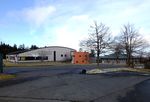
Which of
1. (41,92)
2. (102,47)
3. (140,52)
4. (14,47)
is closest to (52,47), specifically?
(14,47)

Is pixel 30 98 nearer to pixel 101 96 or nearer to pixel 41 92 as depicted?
pixel 41 92

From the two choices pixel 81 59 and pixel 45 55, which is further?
pixel 45 55

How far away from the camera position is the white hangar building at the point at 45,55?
12056 centimetres

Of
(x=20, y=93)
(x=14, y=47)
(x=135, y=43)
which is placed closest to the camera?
(x=20, y=93)

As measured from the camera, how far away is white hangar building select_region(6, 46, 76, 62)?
121m

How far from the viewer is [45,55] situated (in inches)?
4879

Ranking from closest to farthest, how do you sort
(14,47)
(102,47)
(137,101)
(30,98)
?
(137,101), (30,98), (102,47), (14,47)

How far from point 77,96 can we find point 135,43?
4310cm

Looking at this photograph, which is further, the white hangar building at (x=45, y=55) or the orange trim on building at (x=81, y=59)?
the white hangar building at (x=45, y=55)

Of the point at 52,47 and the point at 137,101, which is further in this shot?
the point at 52,47

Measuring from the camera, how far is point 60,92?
652 inches

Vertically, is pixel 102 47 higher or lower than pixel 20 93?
higher

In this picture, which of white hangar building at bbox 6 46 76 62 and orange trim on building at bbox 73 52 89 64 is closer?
orange trim on building at bbox 73 52 89 64

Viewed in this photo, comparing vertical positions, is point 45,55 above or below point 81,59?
above
